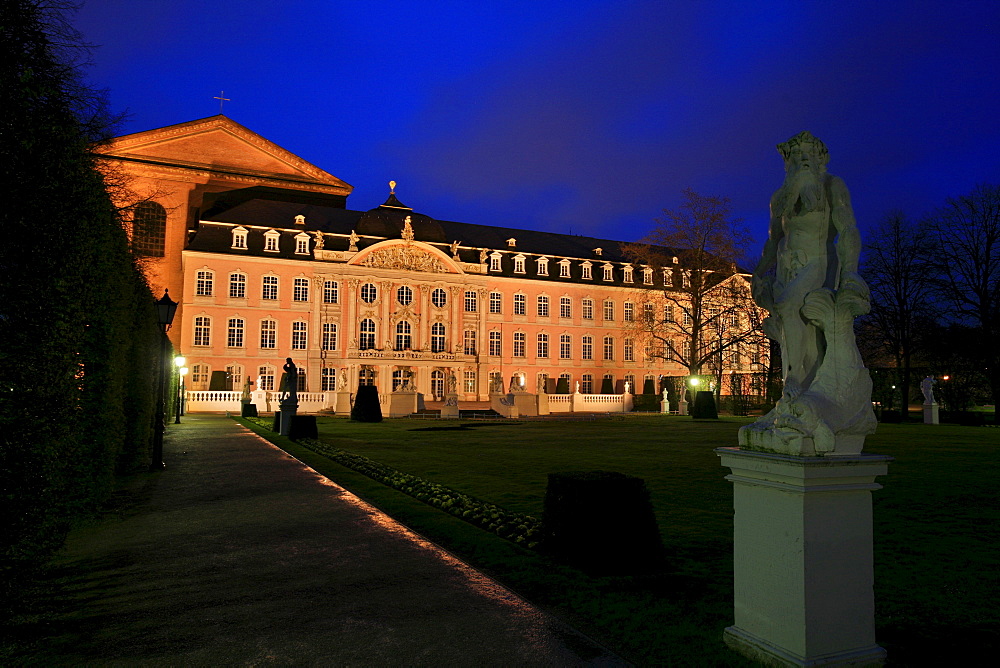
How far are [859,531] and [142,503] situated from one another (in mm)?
8526

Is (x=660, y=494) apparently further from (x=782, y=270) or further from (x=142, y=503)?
(x=142, y=503)

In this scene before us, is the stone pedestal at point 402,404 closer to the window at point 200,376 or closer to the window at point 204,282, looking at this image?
the window at point 200,376

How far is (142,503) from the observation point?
28.8 ft

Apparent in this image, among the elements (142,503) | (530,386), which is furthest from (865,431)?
(530,386)

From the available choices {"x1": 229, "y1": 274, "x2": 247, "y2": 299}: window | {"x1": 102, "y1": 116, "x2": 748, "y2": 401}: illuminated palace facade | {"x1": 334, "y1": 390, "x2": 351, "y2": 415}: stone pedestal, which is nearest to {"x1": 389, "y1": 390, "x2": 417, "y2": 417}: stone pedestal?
{"x1": 334, "y1": 390, "x2": 351, "y2": 415}: stone pedestal

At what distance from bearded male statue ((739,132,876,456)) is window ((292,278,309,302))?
1748 inches

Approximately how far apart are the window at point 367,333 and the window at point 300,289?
168 inches

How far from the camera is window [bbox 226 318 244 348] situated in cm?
4373

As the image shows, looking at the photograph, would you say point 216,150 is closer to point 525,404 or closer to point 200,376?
point 200,376

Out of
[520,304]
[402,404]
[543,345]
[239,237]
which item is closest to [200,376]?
[239,237]

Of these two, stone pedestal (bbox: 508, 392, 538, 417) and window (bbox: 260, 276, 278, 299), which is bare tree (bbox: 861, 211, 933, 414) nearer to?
stone pedestal (bbox: 508, 392, 538, 417)

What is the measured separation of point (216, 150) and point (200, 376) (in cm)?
1799

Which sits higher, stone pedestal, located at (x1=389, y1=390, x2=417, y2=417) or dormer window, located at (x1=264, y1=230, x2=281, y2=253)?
dormer window, located at (x1=264, y1=230, x2=281, y2=253)

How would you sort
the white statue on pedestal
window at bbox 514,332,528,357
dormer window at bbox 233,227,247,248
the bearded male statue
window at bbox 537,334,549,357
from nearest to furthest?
the bearded male statue
the white statue on pedestal
dormer window at bbox 233,227,247,248
window at bbox 514,332,528,357
window at bbox 537,334,549,357
